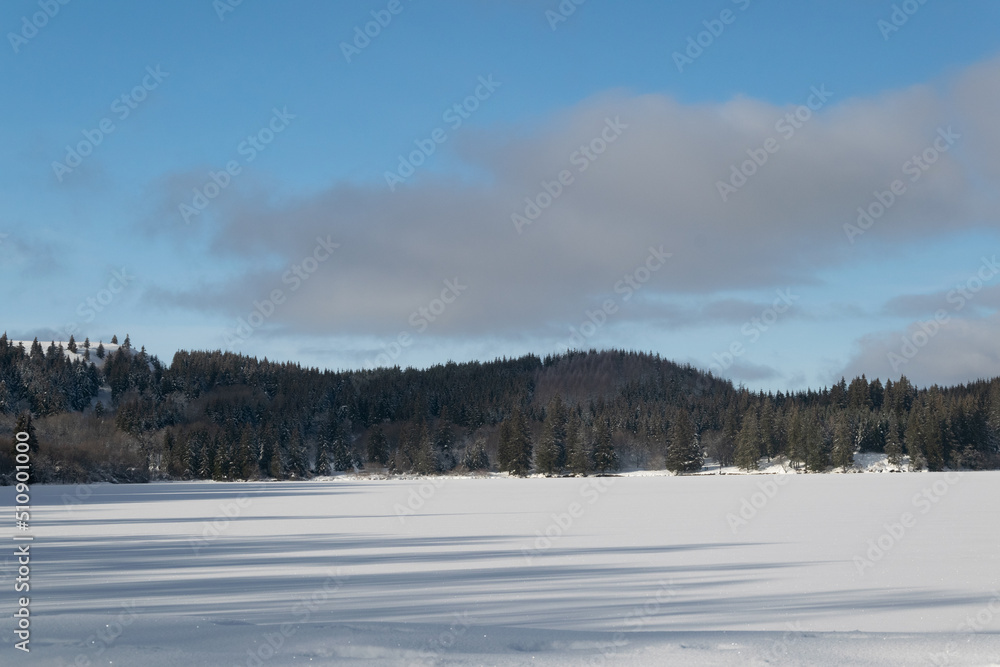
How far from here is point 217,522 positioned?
23.5 meters

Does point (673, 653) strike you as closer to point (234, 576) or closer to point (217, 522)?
point (234, 576)

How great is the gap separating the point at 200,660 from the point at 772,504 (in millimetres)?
27380

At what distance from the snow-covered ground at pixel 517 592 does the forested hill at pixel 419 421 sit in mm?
55783

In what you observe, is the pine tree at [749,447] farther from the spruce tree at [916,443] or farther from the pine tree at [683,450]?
the spruce tree at [916,443]

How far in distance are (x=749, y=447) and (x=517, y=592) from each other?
299 ft

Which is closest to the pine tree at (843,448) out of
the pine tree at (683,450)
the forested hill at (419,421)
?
the forested hill at (419,421)

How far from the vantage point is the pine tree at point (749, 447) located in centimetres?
9600

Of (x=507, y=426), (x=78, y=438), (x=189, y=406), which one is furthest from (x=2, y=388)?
(x=507, y=426)

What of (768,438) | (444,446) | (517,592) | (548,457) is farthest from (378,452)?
(517,592)

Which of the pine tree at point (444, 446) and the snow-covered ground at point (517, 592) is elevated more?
the pine tree at point (444, 446)

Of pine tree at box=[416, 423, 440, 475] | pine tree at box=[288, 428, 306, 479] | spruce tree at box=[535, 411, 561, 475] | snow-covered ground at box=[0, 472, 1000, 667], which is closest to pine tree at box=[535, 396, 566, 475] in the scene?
spruce tree at box=[535, 411, 561, 475]

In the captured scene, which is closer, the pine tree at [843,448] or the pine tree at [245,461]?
the pine tree at [843,448]

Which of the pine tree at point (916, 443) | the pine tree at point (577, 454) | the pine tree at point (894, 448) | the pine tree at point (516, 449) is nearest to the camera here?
the pine tree at point (916, 443)

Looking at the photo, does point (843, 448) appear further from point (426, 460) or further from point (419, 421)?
point (419, 421)
